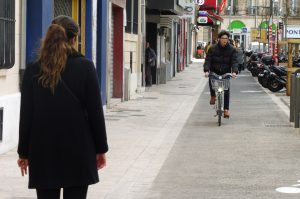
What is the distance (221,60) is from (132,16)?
28.0ft

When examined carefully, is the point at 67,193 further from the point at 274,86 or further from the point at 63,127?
the point at 274,86

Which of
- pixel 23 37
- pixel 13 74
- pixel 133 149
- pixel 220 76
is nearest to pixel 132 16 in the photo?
pixel 220 76

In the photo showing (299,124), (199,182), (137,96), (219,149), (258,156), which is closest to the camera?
(199,182)

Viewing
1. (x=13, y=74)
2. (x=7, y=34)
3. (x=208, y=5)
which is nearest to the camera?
(x=7, y=34)

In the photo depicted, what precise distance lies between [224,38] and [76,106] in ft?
35.0

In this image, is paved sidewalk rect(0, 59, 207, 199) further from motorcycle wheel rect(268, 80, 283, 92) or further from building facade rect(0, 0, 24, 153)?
motorcycle wheel rect(268, 80, 283, 92)

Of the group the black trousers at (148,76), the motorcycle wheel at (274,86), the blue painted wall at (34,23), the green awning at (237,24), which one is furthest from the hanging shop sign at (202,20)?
the blue painted wall at (34,23)

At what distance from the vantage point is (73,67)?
16.0 feet

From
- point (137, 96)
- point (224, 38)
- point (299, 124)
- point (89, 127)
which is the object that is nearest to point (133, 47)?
point (137, 96)

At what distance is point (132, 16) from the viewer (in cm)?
2345

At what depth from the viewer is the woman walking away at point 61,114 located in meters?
4.85

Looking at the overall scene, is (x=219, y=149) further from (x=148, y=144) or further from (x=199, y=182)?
(x=199, y=182)

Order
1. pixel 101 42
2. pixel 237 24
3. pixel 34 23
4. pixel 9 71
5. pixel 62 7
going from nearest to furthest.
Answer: pixel 9 71 → pixel 34 23 → pixel 62 7 → pixel 101 42 → pixel 237 24

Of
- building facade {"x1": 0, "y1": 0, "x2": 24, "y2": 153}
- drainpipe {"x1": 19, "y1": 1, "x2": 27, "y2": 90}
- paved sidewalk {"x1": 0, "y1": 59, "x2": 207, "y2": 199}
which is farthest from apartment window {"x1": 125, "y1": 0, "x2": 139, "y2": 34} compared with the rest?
building facade {"x1": 0, "y1": 0, "x2": 24, "y2": 153}
